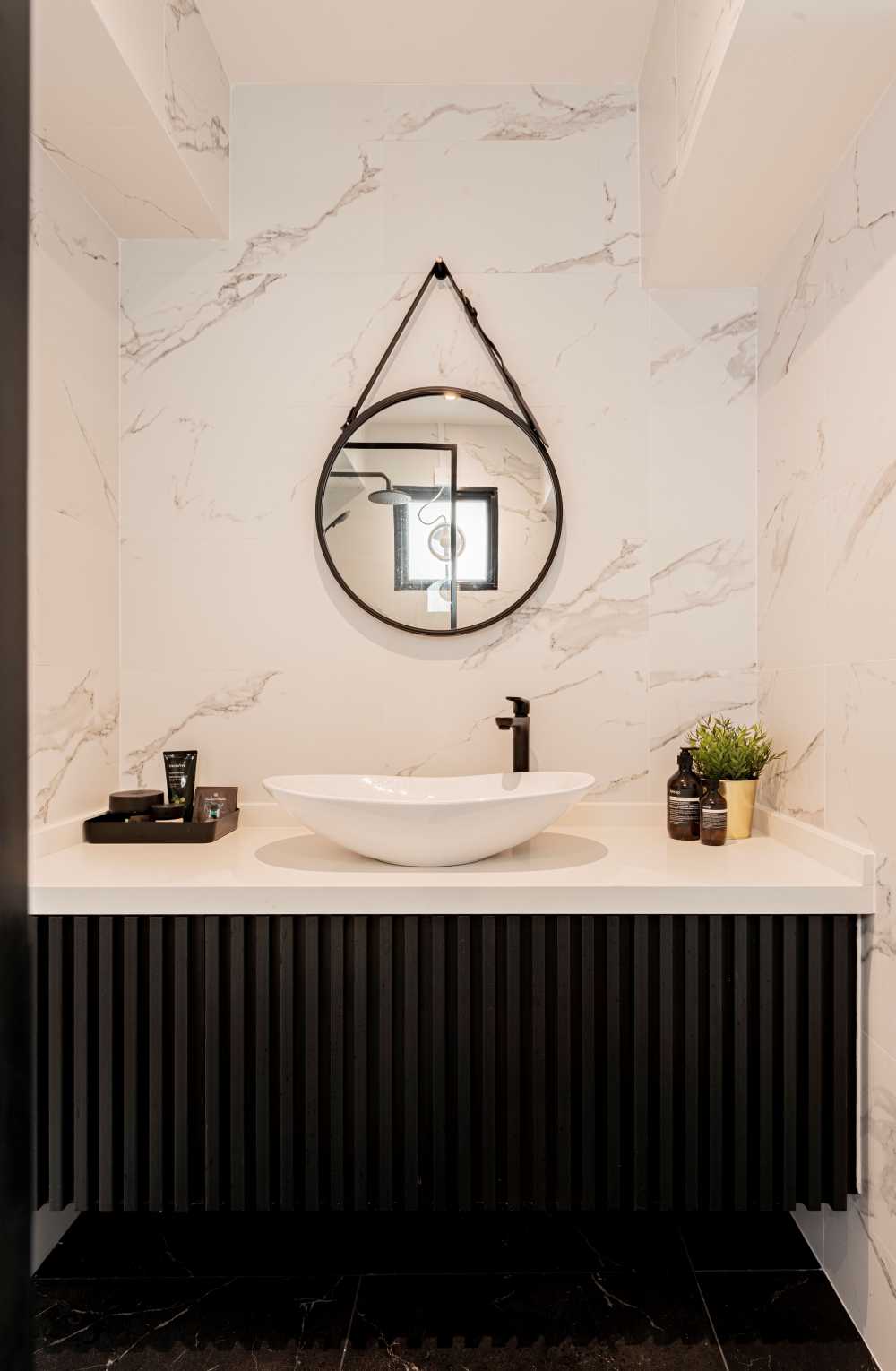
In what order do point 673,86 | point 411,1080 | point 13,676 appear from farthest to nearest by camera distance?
point 673,86 < point 411,1080 < point 13,676

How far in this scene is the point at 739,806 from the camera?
1796 mm

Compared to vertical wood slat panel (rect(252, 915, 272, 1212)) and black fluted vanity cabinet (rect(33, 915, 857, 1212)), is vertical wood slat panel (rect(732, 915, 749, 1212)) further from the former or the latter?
vertical wood slat panel (rect(252, 915, 272, 1212))

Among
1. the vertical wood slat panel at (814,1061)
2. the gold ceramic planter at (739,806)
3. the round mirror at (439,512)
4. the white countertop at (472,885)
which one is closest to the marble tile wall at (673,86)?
the round mirror at (439,512)

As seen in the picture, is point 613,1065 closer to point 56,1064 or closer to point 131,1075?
point 131,1075

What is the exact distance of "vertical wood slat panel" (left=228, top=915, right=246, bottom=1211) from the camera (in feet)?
4.57

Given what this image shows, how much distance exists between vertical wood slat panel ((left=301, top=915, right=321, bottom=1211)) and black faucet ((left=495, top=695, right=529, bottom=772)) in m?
0.65

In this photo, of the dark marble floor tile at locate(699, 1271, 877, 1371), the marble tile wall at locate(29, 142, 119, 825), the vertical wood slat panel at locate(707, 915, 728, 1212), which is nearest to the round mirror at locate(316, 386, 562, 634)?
the marble tile wall at locate(29, 142, 119, 825)

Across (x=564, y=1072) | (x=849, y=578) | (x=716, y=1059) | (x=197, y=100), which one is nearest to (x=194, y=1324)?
(x=564, y=1072)

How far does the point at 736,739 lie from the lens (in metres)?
1.82

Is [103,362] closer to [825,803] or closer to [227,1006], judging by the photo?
[227,1006]

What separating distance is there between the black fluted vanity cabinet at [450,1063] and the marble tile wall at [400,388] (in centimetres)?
63

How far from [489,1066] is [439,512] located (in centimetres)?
118

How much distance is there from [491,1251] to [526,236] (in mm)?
2182

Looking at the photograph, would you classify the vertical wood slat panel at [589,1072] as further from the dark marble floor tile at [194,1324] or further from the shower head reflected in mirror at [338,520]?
the shower head reflected in mirror at [338,520]
